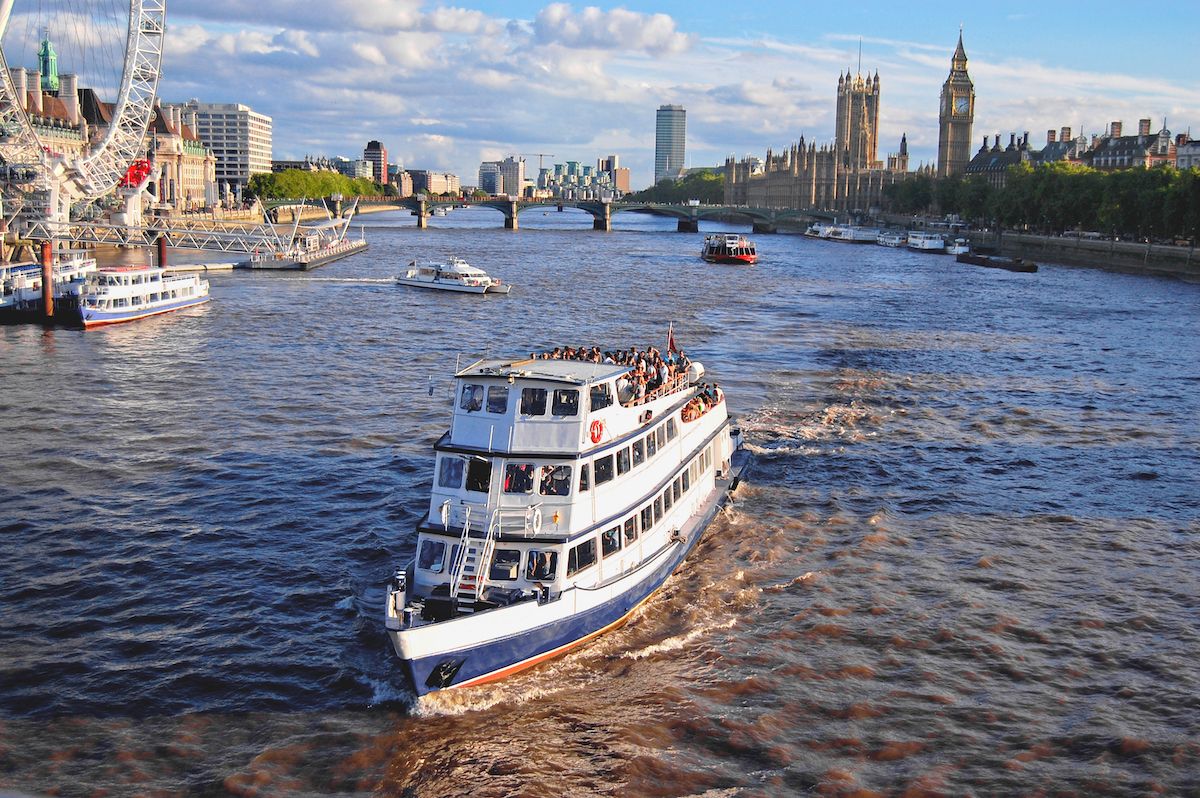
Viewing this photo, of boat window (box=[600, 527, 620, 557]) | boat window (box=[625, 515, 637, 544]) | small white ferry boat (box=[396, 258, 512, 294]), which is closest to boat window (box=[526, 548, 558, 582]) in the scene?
boat window (box=[600, 527, 620, 557])

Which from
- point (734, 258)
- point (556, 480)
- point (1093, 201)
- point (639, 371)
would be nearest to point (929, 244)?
point (1093, 201)

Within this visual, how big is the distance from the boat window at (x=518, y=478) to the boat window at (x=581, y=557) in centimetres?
127

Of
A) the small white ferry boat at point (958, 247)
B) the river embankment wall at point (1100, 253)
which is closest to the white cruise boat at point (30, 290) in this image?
the river embankment wall at point (1100, 253)

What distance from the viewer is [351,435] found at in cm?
3403

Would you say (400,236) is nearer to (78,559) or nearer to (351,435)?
(351,435)

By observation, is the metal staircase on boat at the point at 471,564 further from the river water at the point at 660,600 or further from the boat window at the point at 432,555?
the river water at the point at 660,600

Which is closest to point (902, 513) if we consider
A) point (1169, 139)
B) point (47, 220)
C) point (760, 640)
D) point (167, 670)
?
point (760, 640)

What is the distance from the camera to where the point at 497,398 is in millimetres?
19750

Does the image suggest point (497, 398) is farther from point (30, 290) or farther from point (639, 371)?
point (30, 290)

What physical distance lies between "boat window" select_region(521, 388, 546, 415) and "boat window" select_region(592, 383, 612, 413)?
0.93 meters

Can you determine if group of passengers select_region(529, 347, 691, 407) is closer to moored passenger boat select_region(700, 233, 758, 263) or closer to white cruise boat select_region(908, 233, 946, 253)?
moored passenger boat select_region(700, 233, 758, 263)

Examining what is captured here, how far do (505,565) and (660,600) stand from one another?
448cm

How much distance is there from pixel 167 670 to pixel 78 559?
5.83 meters

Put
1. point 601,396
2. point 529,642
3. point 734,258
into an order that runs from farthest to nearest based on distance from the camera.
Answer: point 734,258 → point 601,396 → point 529,642
